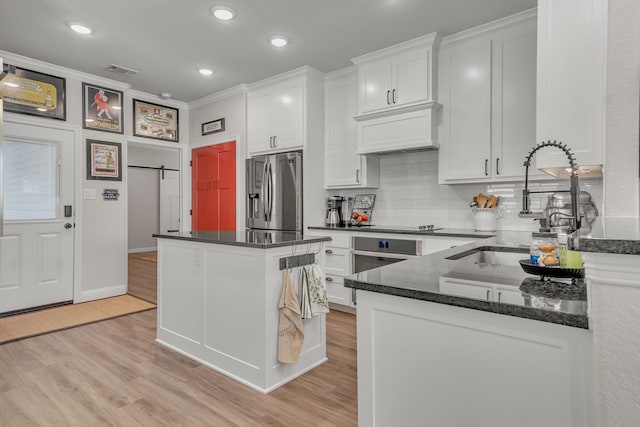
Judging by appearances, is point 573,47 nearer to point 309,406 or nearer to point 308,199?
point 309,406

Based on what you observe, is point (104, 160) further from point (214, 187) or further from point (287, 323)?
point (287, 323)

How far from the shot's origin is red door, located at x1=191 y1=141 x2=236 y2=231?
4.82 metres

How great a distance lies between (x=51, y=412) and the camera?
1949mm

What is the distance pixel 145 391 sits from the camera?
216cm

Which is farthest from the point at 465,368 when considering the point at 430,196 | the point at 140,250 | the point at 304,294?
the point at 140,250

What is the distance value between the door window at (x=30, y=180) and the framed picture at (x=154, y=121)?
1.02 meters

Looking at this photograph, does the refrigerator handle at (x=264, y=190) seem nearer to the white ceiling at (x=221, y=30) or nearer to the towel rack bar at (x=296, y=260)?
the white ceiling at (x=221, y=30)

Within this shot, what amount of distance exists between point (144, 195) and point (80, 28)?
5550 millimetres

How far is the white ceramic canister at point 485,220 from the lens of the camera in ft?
10.6

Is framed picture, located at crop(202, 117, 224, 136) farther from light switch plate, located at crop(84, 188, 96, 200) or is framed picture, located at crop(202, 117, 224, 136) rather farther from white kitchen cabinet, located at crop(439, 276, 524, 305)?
white kitchen cabinet, located at crop(439, 276, 524, 305)

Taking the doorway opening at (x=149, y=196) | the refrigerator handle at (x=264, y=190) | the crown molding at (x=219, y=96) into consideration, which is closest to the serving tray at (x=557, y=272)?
the refrigerator handle at (x=264, y=190)

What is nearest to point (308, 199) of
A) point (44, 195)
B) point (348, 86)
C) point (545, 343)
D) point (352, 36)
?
point (348, 86)

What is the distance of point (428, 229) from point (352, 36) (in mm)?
1882

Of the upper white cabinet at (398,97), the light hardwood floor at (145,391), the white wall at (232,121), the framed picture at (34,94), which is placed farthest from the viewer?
the white wall at (232,121)
